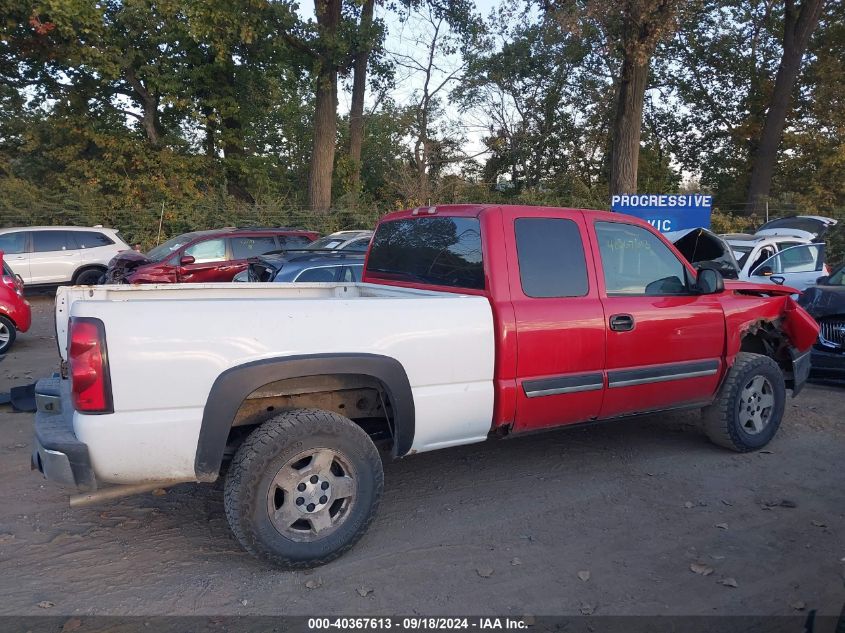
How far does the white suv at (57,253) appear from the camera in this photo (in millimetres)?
15289

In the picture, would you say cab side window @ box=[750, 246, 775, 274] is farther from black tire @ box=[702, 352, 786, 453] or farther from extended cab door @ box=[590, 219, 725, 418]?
extended cab door @ box=[590, 219, 725, 418]

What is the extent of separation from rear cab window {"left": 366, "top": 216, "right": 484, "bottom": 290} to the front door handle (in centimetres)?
98

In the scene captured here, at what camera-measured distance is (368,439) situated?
3.88 m

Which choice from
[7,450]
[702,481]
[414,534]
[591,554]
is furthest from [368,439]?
[7,450]

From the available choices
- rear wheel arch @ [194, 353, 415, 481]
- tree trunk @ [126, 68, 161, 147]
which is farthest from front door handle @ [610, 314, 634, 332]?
tree trunk @ [126, 68, 161, 147]

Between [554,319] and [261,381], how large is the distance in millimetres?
1901

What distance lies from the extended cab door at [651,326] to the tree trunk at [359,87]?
18557mm

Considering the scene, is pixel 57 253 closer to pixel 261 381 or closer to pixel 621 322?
pixel 261 381

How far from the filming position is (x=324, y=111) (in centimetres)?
2247

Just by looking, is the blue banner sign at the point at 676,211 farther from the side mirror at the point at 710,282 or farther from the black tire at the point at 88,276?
the black tire at the point at 88,276

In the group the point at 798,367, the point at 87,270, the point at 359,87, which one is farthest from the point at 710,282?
the point at 359,87

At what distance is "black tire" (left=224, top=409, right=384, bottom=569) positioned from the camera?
11.8 ft

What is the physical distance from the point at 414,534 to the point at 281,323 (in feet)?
5.18

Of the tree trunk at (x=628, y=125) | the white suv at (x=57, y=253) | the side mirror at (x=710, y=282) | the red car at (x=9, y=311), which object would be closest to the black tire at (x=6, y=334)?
the red car at (x=9, y=311)
